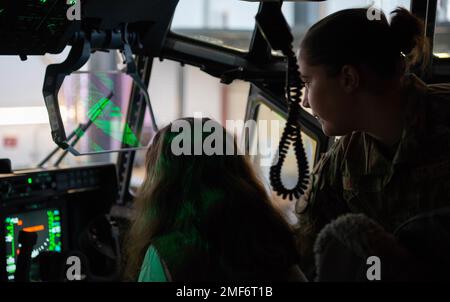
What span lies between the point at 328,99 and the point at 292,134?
204 mm

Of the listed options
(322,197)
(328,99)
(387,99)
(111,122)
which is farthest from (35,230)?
(387,99)

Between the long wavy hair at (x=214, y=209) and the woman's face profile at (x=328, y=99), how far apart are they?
0.86 ft

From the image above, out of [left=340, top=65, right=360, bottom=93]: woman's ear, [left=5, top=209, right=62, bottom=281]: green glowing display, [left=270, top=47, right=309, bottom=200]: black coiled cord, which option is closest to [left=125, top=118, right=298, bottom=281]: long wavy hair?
[left=270, top=47, right=309, bottom=200]: black coiled cord

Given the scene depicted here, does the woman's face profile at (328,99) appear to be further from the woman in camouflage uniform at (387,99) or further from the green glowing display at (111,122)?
the green glowing display at (111,122)

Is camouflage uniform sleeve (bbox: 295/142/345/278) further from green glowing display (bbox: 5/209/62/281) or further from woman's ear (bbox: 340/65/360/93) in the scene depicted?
green glowing display (bbox: 5/209/62/281)

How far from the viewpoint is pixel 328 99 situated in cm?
163

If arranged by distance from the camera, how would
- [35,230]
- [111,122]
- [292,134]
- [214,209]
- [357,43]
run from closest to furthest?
1. [214,209]
2. [357,43]
3. [292,134]
4. [35,230]
5. [111,122]

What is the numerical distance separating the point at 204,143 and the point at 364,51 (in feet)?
1.62

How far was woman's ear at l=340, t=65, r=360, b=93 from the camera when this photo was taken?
5.23 feet

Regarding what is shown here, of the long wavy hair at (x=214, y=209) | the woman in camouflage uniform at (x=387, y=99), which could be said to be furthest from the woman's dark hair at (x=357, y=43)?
the long wavy hair at (x=214, y=209)

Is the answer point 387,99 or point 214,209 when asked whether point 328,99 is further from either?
point 214,209

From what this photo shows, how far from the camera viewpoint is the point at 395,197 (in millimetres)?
1766

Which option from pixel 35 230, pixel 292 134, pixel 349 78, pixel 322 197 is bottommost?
pixel 35 230

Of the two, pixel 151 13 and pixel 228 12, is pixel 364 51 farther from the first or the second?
pixel 228 12
